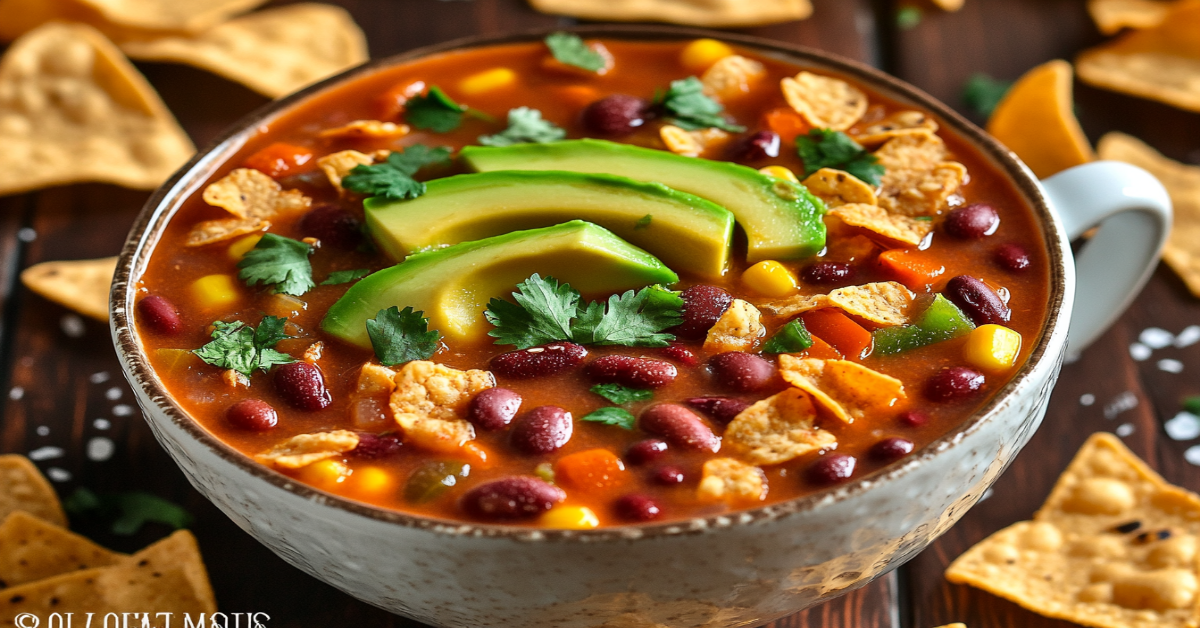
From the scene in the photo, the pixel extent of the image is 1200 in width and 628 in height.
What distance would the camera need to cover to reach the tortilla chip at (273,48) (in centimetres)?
388

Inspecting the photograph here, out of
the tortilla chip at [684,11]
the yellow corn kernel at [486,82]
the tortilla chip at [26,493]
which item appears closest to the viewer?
the tortilla chip at [26,493]

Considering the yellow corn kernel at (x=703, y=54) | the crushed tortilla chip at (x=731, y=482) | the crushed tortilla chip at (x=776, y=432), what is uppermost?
the yellow corn kernel at (x=703, y=54)

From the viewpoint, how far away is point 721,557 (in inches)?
72.9

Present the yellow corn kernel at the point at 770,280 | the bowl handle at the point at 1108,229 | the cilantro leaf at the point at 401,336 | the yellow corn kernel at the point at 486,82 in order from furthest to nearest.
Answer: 1. the yellow corn kernel at the point at 486,82
2. the bowl handle at the point at 1108,229
3. the yellow corn kernel at the point at 770,280
4. the cilantro leaf at the point at 401,336

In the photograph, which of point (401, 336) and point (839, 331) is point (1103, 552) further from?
point (401, 336)

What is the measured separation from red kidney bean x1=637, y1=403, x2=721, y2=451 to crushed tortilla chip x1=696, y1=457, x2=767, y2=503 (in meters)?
0.05

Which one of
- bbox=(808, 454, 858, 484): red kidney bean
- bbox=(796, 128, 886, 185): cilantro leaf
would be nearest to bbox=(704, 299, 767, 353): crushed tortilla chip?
bbox=(808, 454, 858, 484): red kidney bean

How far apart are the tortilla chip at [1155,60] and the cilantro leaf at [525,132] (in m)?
2.16

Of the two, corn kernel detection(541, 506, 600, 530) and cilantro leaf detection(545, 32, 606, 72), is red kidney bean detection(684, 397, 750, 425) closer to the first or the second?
corn kernel detection(541, 506, 600, 530)

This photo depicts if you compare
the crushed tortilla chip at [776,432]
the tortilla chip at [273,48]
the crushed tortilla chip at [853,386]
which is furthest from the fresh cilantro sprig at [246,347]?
the tortilla chip at [273,48]

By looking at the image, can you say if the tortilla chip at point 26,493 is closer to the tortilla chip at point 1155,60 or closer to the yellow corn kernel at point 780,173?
the yellow corn kernel at point 780,173

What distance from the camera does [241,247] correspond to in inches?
96.9

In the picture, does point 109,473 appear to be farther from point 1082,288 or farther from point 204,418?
point 1082,288

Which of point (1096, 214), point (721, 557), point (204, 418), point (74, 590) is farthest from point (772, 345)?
point (74, 590)
